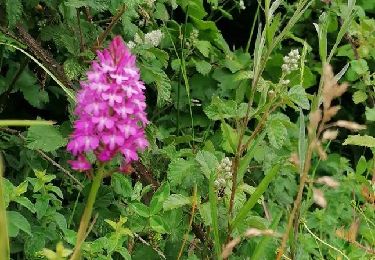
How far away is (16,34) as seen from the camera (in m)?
2.03

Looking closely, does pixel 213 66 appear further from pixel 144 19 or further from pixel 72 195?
pixel 72 195

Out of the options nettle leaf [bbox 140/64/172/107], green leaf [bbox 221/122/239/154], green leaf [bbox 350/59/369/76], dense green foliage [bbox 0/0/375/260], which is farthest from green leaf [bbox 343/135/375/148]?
green leaf [bbox 350/59/369/76]

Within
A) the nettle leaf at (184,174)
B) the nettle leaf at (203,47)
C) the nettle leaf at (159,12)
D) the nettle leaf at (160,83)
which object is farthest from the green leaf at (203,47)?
the nettle leaf at (184,174)

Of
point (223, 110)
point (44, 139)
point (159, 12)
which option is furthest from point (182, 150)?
point (159, 12)

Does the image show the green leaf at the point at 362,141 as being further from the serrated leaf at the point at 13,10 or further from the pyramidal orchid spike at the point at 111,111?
the pyramidal orchid spike at the point at 111,111

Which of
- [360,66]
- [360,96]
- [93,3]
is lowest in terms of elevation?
[360,96]

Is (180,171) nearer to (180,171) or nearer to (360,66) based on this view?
(180,171)

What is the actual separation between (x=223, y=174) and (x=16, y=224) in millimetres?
535

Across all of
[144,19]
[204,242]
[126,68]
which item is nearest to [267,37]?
[126,68]

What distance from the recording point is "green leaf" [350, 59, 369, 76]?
3158mm

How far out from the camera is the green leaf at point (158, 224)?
67.5 inches

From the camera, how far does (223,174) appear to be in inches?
73.1

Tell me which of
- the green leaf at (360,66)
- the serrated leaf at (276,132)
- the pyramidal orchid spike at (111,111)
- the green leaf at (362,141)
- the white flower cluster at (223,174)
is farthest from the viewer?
the green leaf at (360,66)

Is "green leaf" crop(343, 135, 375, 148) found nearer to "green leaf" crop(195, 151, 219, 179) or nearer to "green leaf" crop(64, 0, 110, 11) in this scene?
"green leaf" crop(195, 151, 219, 179)
